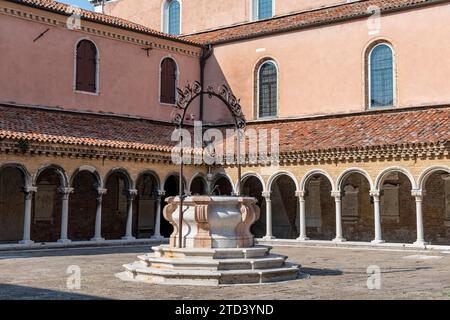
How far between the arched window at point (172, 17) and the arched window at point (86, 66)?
8732 mm

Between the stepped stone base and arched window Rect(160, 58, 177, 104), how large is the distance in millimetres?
15860

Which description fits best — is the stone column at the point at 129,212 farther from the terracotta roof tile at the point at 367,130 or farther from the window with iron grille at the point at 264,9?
the window with iron grille at the point at 264,9

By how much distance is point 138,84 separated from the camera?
2677cm

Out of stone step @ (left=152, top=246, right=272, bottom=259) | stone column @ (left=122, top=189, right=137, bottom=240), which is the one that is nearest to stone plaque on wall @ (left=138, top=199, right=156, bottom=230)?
stone column @ (left=122, top=189, right=137, bottom=240)

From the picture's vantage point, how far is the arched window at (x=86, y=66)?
81.7 feet

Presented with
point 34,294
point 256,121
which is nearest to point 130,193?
point 256,121

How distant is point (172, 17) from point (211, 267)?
79.2 feet

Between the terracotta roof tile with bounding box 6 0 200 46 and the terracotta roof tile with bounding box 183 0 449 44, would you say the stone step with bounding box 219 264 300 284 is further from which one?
the terracotta roof tile with bounding box 6 0 200 46

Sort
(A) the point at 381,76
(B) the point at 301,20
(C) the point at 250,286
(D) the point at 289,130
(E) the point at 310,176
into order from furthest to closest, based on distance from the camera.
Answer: (B) the point at 301,20, (D) the point at 289,130, (A) the point at 381,76, (E) the point at 310,176, (C) the point at 250,286

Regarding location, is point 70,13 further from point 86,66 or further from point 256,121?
Answer: point 256,121

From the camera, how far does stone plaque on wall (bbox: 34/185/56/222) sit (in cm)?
2294

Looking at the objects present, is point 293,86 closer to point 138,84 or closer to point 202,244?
point 138,84

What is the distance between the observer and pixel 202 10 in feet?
106

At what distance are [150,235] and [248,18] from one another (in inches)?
461
